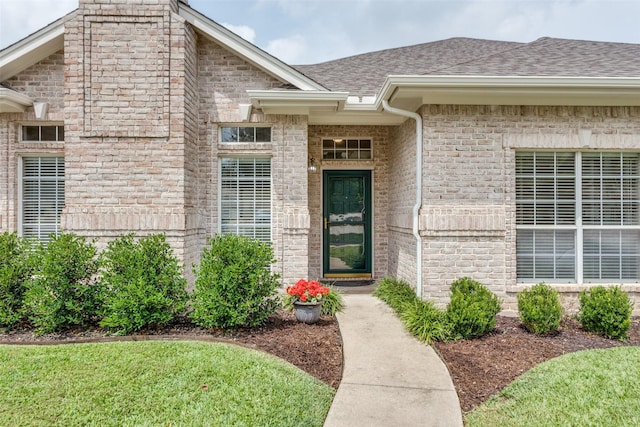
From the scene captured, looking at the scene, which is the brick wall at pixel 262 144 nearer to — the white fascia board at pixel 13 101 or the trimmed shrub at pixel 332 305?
the trimmed shrub at pixel 332 305

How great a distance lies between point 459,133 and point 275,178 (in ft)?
10.2

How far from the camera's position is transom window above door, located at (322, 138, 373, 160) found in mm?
8500

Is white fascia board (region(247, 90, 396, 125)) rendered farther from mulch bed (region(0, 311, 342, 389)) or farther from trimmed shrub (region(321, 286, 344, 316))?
mulch bed (region(0, 311, 342, 389))

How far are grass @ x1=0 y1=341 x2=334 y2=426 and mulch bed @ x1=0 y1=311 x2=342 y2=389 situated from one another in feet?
0.95

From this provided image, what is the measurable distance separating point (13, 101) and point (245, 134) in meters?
3.70

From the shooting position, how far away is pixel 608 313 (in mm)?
5145

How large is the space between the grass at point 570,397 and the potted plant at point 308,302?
2448mm

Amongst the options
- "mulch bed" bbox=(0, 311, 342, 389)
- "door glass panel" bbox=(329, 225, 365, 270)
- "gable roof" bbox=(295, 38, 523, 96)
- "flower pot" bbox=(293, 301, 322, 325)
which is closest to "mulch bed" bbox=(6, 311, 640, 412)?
"mulch bed" bbox=(0, 311, 342, 389)

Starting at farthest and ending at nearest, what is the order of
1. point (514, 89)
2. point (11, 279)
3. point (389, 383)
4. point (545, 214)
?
point (545, 214), point (514, 89), point (11, 279), point (389, 383)

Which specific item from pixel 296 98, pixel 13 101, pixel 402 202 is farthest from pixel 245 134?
pixel 13 101

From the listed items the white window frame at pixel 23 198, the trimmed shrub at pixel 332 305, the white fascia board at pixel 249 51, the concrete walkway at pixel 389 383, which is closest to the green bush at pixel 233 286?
the trimmed shrub at pixel 332 305

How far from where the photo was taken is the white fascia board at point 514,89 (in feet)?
18.3

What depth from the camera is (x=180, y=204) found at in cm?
630

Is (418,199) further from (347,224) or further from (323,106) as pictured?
(347,224)
